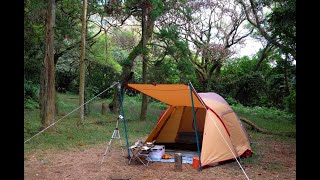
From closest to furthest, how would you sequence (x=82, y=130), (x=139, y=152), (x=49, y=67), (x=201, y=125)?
(x=139, y=152) < (x=201, y=125) < (x=49, y=67) < (x=82, y=130)

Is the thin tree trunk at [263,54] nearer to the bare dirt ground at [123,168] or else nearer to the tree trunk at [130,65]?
the tree trunk at [130,65]

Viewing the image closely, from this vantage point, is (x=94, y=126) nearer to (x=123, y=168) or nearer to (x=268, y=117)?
(x=123, y=168)

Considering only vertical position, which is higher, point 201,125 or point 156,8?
point 156,8

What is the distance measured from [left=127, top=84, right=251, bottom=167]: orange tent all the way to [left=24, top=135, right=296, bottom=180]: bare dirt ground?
0.30m

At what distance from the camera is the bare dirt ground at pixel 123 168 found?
5.30 metres

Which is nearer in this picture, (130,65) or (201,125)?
(201,125)

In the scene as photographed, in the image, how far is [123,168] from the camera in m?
5.75

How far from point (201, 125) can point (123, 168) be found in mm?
2729

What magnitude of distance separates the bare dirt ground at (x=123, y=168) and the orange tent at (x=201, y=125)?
297mm

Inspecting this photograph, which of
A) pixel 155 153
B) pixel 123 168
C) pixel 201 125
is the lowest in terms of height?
pixel 123 168

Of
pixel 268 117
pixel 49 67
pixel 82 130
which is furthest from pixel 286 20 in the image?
pixel 268 117
